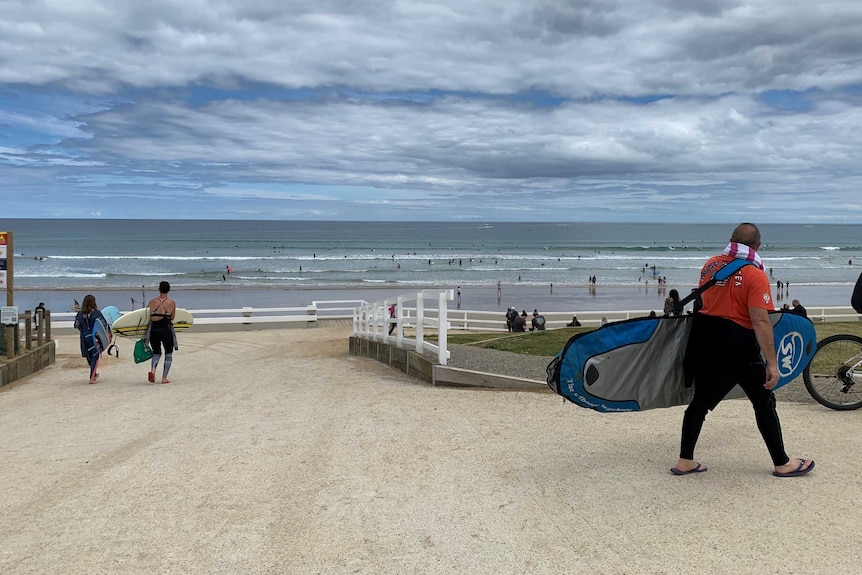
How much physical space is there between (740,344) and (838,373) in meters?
2.78

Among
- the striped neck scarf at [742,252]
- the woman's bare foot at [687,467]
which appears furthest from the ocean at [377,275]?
the striped neck scarf at [742,252]

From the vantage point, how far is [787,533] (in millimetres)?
3957

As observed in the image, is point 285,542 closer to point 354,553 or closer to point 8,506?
point 354,553

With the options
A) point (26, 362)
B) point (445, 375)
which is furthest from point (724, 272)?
point (26, 362)

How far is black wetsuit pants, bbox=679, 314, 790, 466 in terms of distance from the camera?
4.56 m

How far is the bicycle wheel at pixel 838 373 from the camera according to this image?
652 centimetres

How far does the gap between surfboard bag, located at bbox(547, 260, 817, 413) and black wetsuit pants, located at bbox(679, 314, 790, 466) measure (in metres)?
0.14

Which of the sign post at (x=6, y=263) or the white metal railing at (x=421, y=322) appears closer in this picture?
the white metal railing at (x=421, y=322)

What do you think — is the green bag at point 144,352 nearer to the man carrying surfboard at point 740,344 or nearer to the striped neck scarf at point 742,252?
the man carrying surfboard at point 740,344

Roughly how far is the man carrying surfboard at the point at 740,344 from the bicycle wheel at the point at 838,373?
2.06 m

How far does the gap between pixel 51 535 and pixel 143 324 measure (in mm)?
10676

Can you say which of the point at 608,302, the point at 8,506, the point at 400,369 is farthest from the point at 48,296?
the point at 8,506

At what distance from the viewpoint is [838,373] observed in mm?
6668

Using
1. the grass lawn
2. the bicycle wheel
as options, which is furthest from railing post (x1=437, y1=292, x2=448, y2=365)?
the bicycle wheel
